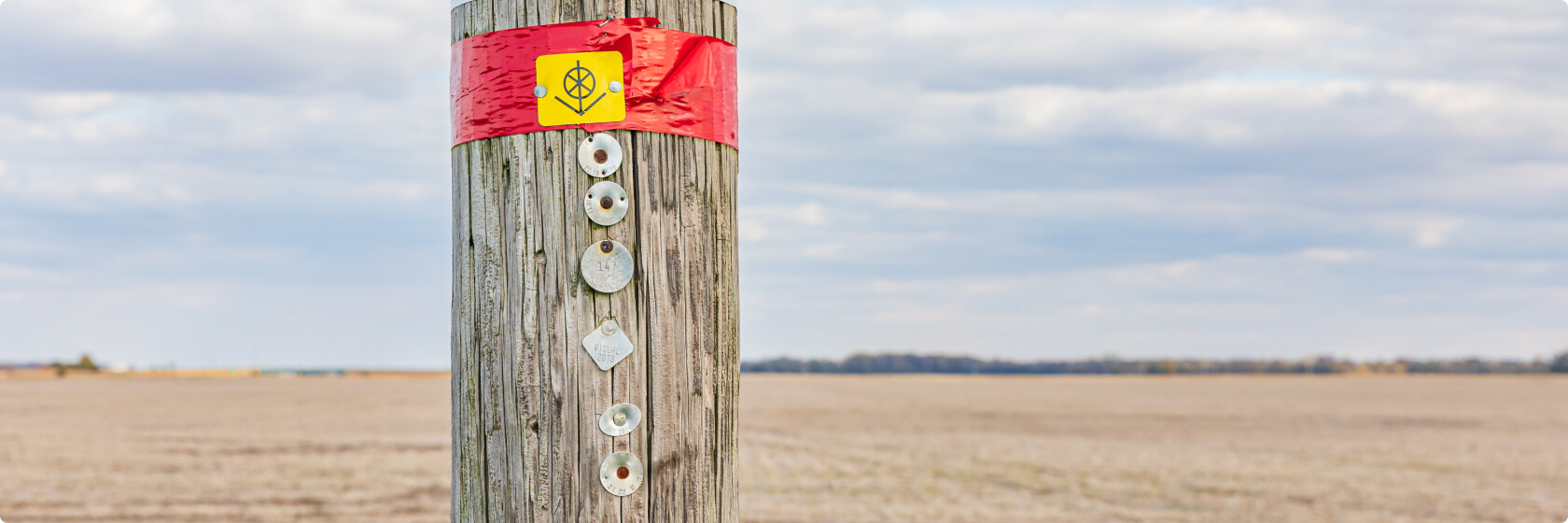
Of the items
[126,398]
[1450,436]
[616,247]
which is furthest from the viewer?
[126,398]

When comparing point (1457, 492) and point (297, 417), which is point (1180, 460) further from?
point (297, 417)

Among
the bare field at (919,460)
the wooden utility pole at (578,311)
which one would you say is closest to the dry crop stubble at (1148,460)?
the bare field at (919,460)

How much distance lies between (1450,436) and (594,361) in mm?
23436

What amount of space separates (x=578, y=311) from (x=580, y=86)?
0.42m

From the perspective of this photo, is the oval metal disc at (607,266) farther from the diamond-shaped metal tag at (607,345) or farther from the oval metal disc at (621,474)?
the oval metal disc at (621,474)

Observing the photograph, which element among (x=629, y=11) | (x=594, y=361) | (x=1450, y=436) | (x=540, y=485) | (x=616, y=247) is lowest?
(x=1450, y=436)

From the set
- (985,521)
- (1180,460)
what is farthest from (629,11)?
(1180,460)

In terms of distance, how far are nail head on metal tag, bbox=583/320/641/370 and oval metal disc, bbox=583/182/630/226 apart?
0.64 feet

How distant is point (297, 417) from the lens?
24.2 m

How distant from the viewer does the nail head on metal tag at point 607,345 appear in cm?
211

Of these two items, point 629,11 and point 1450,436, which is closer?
point 629,11

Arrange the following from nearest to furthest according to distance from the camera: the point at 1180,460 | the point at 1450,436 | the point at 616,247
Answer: the point at 616,247, the point at 1180,460, the point at 1450,436

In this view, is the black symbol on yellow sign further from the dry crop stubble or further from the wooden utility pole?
the dry crop stubble

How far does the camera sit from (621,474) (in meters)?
2.15
